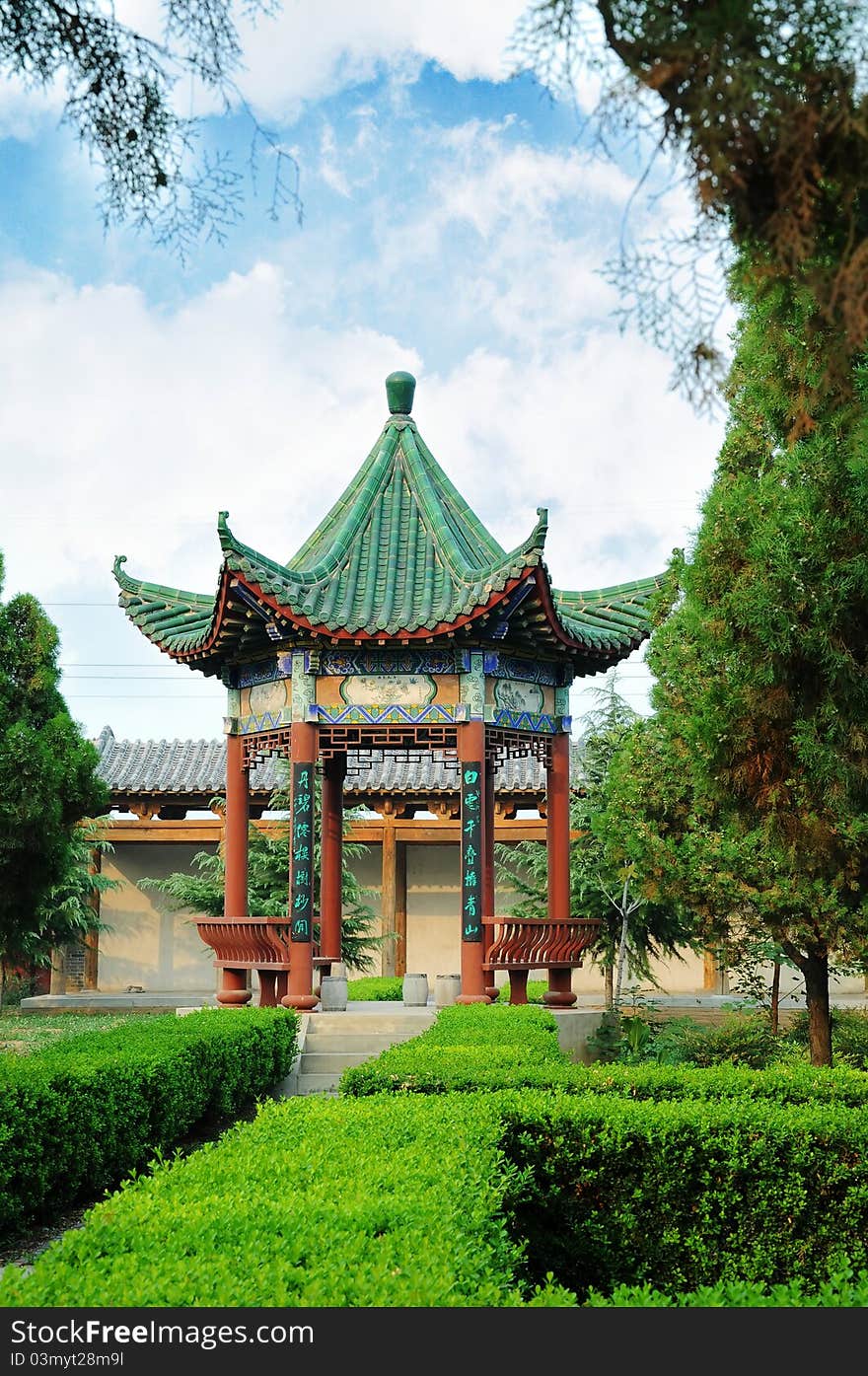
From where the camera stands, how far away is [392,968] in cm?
2297

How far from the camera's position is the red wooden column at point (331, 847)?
1508 cm

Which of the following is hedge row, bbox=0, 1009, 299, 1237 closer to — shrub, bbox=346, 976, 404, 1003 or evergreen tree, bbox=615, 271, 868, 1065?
evergreen tree, bbox=615, 271, 868, 1065

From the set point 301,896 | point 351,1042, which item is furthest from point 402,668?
point 351,1042

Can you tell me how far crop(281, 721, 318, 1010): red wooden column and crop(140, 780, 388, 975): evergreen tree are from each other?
5657 millimetres

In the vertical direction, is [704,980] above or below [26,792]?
below

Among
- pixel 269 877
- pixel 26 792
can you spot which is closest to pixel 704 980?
pixel 269 877

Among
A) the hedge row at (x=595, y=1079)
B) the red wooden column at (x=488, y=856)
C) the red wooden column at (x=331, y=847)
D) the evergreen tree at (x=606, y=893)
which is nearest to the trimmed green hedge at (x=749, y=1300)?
the hedge row at (x=595, y=1079)

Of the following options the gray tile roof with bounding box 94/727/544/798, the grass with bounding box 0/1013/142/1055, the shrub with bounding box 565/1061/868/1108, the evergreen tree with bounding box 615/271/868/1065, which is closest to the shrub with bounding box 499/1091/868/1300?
the shrub with bounding box 565/1061/868/1108

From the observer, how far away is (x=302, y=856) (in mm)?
12398

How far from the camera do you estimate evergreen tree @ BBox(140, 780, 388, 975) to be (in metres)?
20.2

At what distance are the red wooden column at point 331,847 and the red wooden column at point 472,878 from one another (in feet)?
9.44

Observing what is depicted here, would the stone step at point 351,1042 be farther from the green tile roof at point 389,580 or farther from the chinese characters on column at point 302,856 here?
the green tile roof at point 389,580
